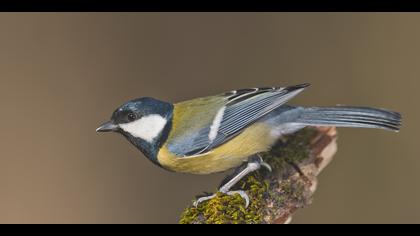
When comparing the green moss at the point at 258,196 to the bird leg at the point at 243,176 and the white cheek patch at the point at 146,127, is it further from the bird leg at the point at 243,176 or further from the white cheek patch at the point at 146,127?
the white cheek patch at the point at 146,127

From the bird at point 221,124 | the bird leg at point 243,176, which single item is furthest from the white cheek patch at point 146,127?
the bird leg at point 243,176

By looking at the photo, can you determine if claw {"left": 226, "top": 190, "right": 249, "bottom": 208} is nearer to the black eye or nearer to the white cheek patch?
the white cheek patch

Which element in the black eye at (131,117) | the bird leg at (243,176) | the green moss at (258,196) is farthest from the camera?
the black eye at (131,117)

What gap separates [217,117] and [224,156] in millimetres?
215

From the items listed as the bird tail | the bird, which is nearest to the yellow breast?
the bird

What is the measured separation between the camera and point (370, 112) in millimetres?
2941

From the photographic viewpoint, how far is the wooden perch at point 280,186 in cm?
263

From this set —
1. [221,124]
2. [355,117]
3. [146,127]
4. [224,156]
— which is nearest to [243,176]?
[224,156]

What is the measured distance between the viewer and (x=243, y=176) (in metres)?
2.90

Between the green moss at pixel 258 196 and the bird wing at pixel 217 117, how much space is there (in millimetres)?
269

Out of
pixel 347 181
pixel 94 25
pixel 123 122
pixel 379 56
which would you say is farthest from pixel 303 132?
pixel 94 25

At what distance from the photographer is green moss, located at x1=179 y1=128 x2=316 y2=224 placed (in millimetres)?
2604

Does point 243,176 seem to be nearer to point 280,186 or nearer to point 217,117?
point 280,186

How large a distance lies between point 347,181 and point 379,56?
1209 millimetres
